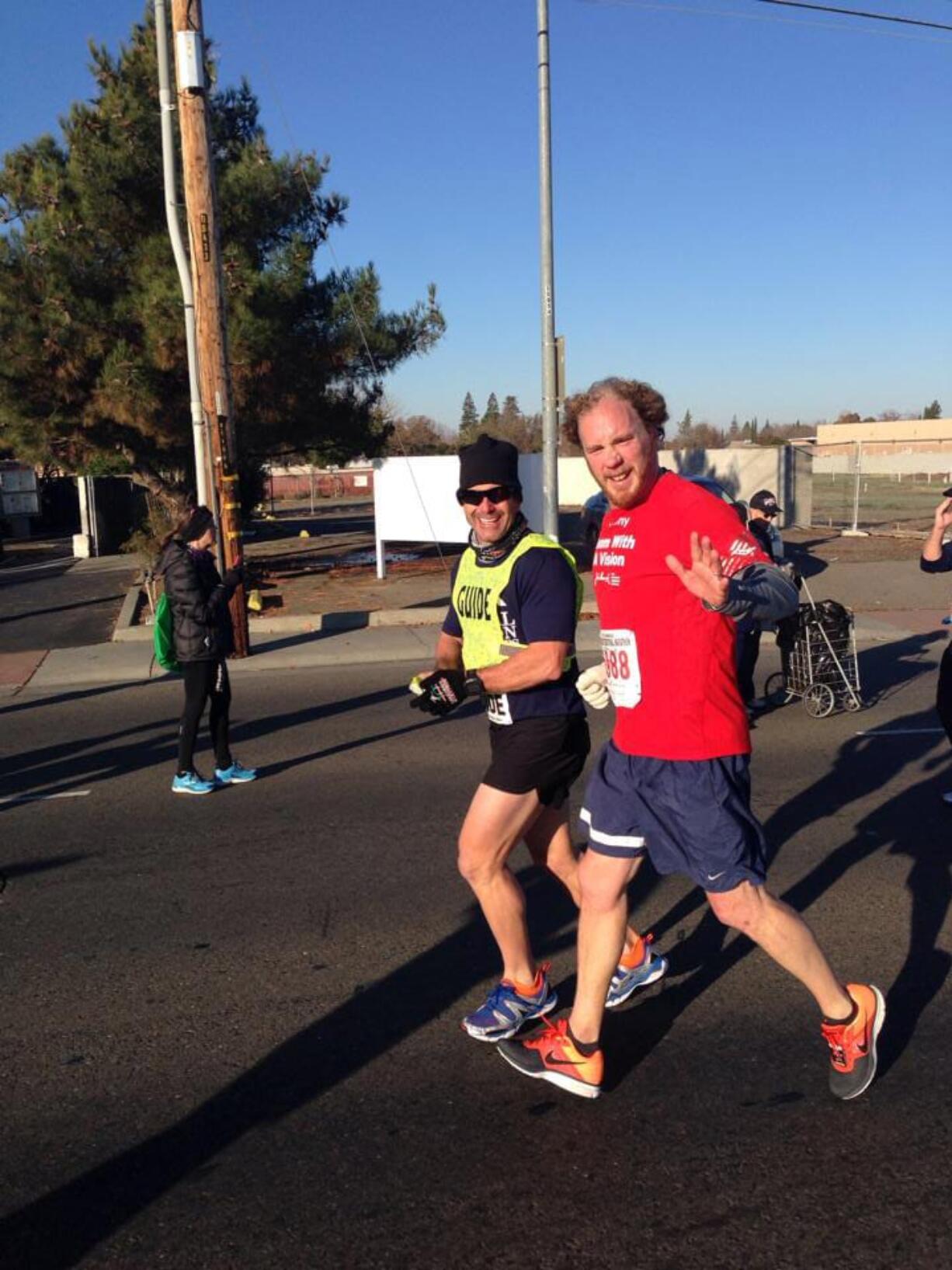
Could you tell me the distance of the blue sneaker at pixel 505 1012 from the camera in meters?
3.60

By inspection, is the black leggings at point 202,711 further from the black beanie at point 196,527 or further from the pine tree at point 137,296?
the pine tree at point 137,296

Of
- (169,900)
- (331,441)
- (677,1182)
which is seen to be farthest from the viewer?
(331,441)

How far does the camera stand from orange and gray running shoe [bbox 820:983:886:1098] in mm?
3160

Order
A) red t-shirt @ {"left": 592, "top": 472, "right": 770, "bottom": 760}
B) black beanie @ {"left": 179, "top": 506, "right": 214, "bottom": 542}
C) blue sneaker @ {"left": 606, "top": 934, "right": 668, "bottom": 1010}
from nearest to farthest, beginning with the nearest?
red t-shirt @ {"left": 592, "top": 472, "right": 770, "bottom": 760} → blue sneaker @ {"left": 606, "top": 934, "right": 668, "bottom": 1010} → black beanie @ {"left": 179, "top": 506, "right": 214, "bottom": 542}

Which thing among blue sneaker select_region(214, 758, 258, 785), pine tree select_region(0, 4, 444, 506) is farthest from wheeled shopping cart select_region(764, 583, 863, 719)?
pine tree select_region(0, 4, 444, 506)

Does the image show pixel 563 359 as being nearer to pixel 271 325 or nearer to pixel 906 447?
pixel 271 325

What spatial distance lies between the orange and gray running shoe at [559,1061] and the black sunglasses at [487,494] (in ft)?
5.52

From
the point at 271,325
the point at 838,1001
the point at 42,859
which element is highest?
the point at 271,325

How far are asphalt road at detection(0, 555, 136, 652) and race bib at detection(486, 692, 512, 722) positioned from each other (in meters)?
10.6

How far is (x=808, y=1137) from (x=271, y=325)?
1543 centimetres

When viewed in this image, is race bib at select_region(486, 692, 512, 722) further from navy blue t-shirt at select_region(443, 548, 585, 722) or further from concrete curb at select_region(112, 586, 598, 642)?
concrete curb at select_region(112, 586, 598, 642)

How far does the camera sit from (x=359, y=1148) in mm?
3037

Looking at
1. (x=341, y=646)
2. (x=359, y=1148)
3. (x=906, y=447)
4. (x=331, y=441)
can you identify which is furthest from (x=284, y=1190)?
(x=906, y=447)

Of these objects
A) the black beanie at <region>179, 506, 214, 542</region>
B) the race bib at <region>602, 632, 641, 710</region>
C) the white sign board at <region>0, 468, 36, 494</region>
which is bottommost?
the race bib at <region>602, 632, 641, 710</region>
